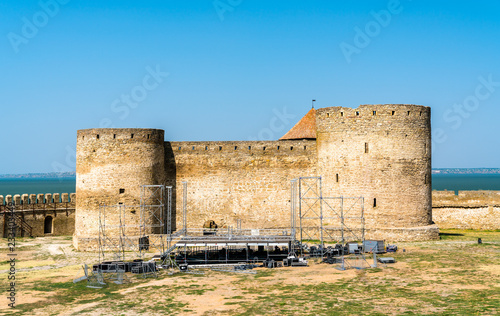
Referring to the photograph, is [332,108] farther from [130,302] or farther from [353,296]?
[130,302]

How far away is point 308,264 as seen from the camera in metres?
23.5

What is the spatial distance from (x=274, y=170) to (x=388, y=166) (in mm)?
6658

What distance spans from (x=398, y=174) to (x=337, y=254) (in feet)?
20.9

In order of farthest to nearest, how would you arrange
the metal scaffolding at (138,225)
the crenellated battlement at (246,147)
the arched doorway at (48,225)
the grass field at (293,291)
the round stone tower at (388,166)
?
1. the arched doorway at (48,225)
2. the crenellated battlement at (246,147)
3. the round stone tower at (388,166)
4. the metal scaffolding at (138,225)
5. the grass field at (293,291)

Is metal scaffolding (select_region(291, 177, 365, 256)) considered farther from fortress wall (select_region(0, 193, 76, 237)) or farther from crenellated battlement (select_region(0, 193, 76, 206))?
crenellated battlement (select_region(0, 193, 76, 206))

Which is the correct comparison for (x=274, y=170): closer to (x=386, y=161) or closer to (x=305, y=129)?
(x=305, y=129)

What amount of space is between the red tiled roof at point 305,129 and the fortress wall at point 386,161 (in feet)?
11.7

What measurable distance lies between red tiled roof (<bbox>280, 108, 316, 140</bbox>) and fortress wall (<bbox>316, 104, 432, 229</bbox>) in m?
3.58

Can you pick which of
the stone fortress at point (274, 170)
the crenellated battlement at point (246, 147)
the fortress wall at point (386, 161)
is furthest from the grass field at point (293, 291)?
the crenellated battlement at point (246, 147)

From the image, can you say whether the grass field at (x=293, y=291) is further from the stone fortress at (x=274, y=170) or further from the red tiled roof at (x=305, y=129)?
the red tiled roof at (x=305, y=129)

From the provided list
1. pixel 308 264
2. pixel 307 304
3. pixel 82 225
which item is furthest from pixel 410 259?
pixel 82 225

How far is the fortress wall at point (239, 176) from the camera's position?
3102 centimetres

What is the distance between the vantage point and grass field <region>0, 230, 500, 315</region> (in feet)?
51.2

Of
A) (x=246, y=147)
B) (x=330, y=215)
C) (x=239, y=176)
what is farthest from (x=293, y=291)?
(x=246, y=147)
